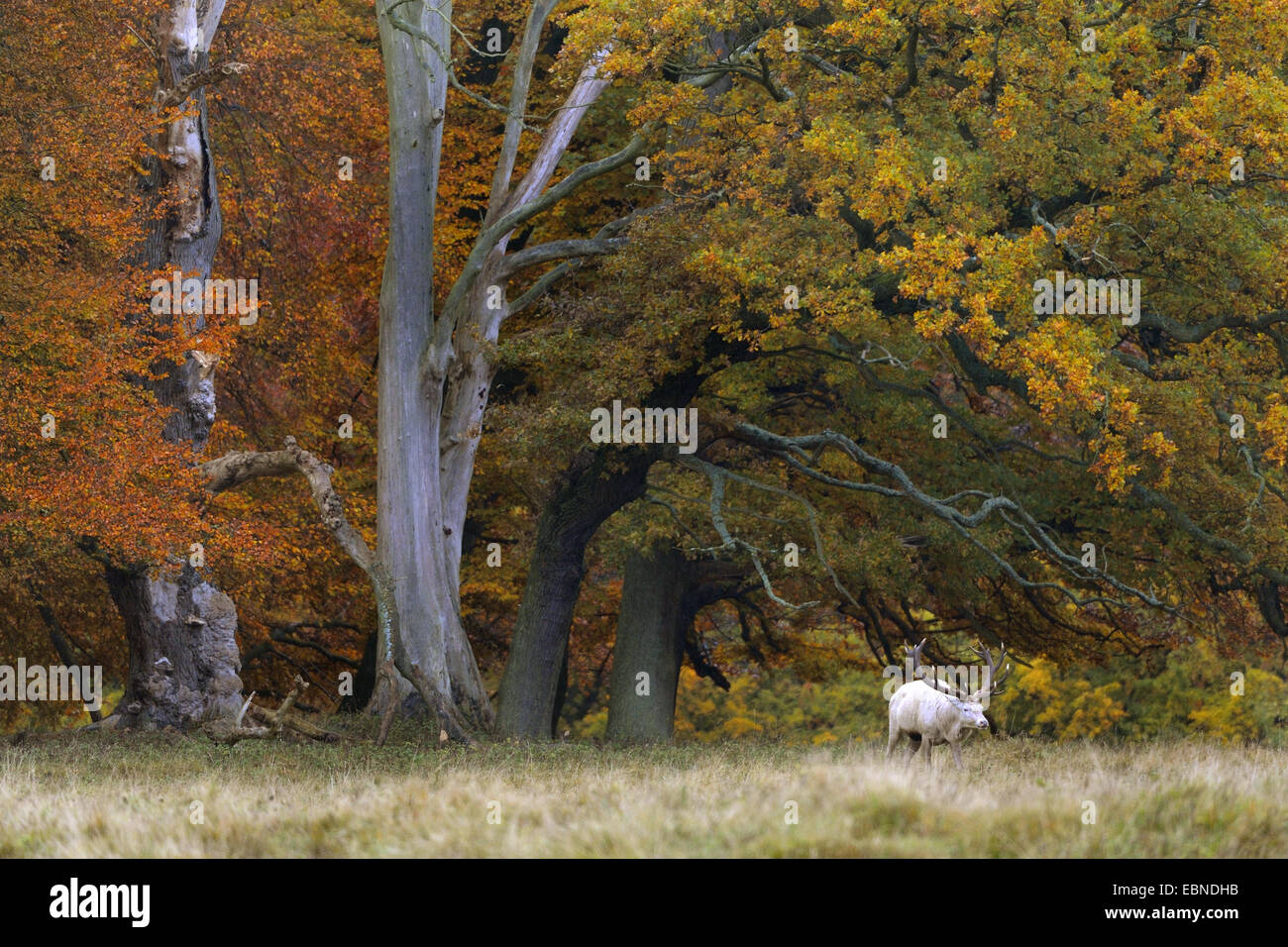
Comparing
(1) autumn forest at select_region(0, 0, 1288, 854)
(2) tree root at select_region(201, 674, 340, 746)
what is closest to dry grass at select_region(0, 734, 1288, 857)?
(1) autumn forest at select_region(0, 0, 1288, 854)

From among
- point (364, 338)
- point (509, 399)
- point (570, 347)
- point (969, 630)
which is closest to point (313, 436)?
point (364, 338)

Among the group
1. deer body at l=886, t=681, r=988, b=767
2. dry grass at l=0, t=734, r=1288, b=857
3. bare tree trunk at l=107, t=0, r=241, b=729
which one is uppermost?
bare tree trunk at l=107, t=0, r=241, b=729

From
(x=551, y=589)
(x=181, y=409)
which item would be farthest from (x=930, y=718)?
(x=181, y=409)

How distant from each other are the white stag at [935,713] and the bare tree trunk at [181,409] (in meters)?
10.00

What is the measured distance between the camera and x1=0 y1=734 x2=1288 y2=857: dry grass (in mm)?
8492

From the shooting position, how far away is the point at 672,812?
929 cm

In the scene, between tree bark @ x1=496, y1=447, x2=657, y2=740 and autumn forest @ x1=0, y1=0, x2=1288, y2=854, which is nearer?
autumn forest @ x1=0, y1=0, x2=1288, y2=854

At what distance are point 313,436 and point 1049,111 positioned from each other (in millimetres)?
13804

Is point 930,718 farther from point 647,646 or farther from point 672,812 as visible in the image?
point 647,646

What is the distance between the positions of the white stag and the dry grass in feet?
0.82

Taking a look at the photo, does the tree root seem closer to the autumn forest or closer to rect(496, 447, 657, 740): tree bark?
the autumn forest

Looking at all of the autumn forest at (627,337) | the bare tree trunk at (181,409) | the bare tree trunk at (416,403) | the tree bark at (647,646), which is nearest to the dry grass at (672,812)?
the autumn forest at (627,337)

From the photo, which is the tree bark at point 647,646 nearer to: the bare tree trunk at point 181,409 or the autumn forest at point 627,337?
the autumn forest at point 627,337

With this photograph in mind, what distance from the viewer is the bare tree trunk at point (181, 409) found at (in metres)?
19.9
